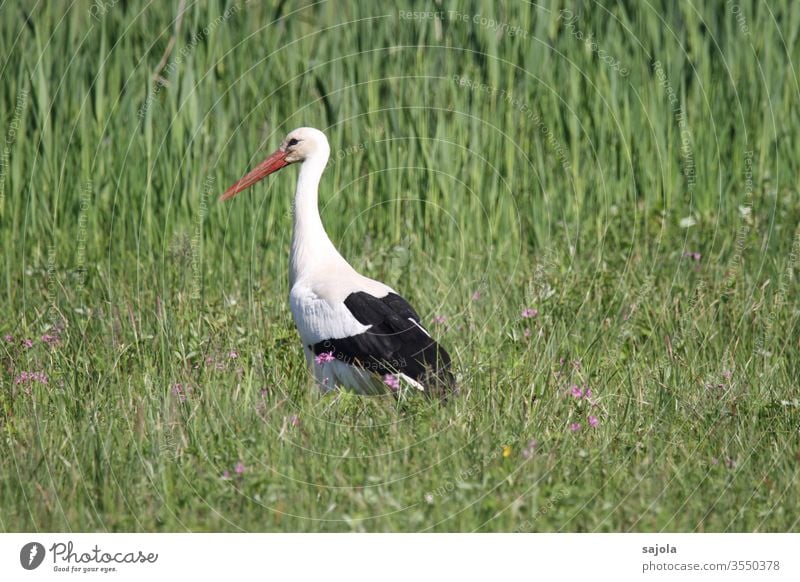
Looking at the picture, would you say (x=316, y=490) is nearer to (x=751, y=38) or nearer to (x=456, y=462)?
(x=456, y=462)

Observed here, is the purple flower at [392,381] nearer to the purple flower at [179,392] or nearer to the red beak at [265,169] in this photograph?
the purple flower at [179,392]

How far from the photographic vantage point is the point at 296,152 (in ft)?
20.2

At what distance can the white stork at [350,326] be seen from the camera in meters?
5.16

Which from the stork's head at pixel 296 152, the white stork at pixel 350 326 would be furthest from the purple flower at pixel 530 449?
the stork's head at pixel 296 152

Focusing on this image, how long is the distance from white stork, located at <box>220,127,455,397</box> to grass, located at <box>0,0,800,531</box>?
16 cm

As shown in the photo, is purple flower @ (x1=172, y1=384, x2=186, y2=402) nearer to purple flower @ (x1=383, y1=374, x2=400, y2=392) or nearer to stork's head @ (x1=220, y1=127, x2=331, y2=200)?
purple flower @ (x1=383, y1=374, x2=400, y2=392)

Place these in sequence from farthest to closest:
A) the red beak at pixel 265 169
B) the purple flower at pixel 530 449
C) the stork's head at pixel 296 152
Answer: the red beak at pixel 265 169, the stork's head at pixel 296 152, the purple flower at pixel 530 449

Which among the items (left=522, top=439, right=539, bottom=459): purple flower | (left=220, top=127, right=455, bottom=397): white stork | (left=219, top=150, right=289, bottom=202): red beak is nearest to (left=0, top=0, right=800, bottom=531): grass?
(left=522, top=439, right=539, bottom=459): purple flower

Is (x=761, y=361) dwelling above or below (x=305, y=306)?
below

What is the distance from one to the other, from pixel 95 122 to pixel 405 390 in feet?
10.9

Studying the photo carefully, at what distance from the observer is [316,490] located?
13.9ft
